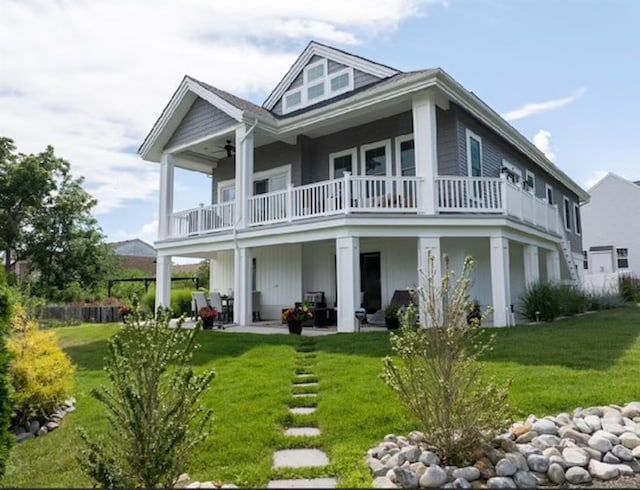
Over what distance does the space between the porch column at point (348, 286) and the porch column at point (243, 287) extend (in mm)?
3071

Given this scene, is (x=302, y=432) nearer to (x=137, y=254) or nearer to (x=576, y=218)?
(x=576, y=218)

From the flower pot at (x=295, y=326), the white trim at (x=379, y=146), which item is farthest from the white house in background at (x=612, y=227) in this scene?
the flower pot at (x=295, y=326)

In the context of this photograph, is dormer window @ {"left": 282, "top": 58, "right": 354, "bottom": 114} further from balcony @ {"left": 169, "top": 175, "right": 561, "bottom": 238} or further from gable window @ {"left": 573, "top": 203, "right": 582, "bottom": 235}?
gable window @ {"left": 573, "top": 203, "right": 582, "bottom": 235}

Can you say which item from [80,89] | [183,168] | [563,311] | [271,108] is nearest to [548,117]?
[563,311]

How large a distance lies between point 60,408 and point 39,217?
20.6 meters

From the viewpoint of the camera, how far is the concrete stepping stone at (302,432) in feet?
13.8

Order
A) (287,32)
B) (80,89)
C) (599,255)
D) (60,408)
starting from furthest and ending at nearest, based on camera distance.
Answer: (599,255)
(287,32)
(80,89)
(60,408)

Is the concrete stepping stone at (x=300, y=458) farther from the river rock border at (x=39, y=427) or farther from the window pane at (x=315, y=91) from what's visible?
the window pane at (x=315, y=91)

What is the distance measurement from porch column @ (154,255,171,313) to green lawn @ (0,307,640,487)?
4.83m

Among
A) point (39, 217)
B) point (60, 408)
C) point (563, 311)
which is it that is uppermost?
point (39, 217)

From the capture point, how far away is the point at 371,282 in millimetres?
13352

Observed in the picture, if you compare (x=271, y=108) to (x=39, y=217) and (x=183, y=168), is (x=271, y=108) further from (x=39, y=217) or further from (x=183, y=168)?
(x=39, y=217)

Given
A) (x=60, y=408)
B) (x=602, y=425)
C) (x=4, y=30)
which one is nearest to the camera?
(x=602, y=425)

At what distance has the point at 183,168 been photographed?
17266mm
